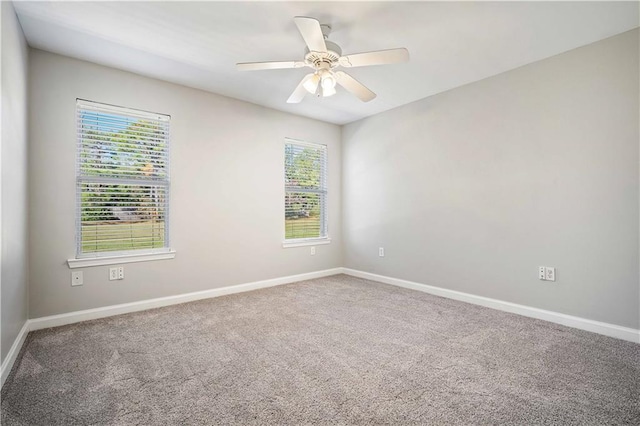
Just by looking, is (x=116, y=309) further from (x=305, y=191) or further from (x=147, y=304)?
(x=305, y=191)

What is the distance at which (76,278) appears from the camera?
2885mm

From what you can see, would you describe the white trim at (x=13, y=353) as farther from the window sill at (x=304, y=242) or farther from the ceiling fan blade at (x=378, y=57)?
the ceiling fan blade at (x=378, y=57)

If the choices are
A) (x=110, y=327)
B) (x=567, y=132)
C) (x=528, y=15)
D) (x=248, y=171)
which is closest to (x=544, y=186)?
(x=567, y=132)

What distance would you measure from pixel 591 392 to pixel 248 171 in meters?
3.73

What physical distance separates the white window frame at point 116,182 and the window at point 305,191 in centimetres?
161

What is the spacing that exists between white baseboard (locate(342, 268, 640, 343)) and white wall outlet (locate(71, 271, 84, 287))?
3527mm

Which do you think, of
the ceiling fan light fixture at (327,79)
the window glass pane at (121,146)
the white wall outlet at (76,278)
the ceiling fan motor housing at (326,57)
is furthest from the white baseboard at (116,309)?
the ceiling fan motor housing at (326,57)

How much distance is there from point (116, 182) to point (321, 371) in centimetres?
270

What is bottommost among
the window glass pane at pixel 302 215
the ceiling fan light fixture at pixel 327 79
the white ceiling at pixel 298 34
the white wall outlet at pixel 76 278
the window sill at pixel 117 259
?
the white wall outlet at pixel 76 278

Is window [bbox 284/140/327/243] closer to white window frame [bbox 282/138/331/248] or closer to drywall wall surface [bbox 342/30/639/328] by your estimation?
white window frame [bbox 282/138/331/248]

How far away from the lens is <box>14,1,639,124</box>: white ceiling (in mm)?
2189

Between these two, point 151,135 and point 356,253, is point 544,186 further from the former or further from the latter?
point 151,135

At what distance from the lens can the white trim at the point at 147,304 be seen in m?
2.76

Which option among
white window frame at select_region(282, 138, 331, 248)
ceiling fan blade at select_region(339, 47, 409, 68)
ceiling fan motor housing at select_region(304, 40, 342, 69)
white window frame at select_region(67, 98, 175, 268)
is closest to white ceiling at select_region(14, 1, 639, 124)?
ceiling fan motor housing at select_region(304, 40, 342, 69)
